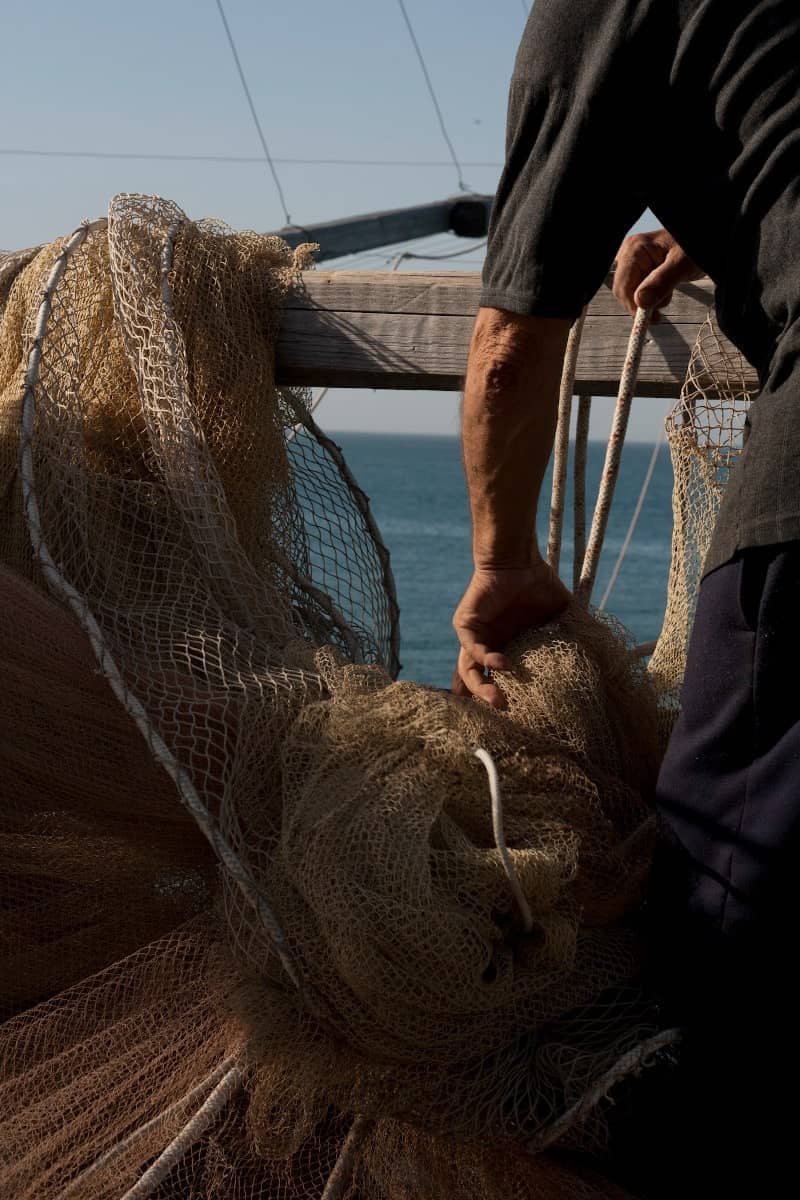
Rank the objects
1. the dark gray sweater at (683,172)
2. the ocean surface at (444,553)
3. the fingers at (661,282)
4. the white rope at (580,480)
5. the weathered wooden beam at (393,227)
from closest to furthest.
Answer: the dark gray sweater at (683,172), the fingers at (661,282), the white rope at (580,480), the weathered wooden beam at (393,227), the ocean surface at (444,553)

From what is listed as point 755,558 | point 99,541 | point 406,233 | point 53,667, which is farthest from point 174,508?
point 406,233

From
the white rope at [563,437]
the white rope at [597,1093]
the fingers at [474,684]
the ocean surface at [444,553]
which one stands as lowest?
the ocean surface at [444,553]

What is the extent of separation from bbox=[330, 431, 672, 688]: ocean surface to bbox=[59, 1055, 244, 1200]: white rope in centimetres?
108

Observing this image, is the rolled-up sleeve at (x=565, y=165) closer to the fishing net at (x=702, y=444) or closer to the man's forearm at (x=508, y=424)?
the man's forearm at (x=508, y=424)

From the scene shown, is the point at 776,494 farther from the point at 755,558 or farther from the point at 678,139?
the point at 678,139

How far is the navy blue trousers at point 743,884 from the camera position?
1.66 meters

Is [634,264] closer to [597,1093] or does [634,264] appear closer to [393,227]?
[597,1093]

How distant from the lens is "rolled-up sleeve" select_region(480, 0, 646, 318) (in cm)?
174

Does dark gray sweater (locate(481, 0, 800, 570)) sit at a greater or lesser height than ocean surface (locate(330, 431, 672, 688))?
greater

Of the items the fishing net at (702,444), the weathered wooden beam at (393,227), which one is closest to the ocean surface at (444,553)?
the fishing net at (702,444)

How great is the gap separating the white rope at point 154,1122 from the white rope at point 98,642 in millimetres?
212

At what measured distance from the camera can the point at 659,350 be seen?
2541mm

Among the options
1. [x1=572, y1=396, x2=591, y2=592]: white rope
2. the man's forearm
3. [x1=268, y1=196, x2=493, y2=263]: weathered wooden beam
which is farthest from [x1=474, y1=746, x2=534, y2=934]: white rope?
[x1=268, y1=196, x2=493, y2=263]: weathered wooden beam

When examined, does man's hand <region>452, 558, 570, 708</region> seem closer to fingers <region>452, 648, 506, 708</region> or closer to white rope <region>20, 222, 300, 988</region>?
fingers <region>452, 648, 506, 708</region>
